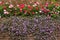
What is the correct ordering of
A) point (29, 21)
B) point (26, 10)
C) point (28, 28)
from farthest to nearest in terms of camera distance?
point (26, 10) < point (29, 21) < point (28, 28)

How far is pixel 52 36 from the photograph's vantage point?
5387 millimetres

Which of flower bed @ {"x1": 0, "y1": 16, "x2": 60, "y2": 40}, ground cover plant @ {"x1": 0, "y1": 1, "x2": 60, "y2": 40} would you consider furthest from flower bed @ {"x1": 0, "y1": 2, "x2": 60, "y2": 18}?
flower bed @ {"x1": 0, "y1": 16, "x2": 60, "y2": 40}

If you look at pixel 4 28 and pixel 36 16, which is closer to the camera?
pixel 4 28

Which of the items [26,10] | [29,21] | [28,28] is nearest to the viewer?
[28,28]

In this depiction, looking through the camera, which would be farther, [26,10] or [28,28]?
[26,10]

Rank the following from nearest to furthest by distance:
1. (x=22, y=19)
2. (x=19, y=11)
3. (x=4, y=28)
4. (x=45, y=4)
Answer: (x=4, y=28), (x=22, y=19), (x=19, y=11), (x=45, y=4)

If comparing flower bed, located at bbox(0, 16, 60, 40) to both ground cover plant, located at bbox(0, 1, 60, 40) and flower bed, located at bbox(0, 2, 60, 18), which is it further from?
flower bed, located at bbox(0, 2, 60, 18)

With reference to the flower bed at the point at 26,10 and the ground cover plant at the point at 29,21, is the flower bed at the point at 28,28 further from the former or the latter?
the flower bed at the point at 26,10

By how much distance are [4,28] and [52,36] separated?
3.72 feet

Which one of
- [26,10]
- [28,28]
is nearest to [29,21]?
[28,28]

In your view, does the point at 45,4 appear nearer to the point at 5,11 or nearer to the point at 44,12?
the point at 44,12

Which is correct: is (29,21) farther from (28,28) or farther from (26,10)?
(26,10)

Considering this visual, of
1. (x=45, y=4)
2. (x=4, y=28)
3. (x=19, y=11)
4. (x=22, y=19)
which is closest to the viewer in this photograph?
(x=4, y=28)

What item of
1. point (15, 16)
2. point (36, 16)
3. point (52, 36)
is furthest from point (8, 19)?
point (52, 36)
